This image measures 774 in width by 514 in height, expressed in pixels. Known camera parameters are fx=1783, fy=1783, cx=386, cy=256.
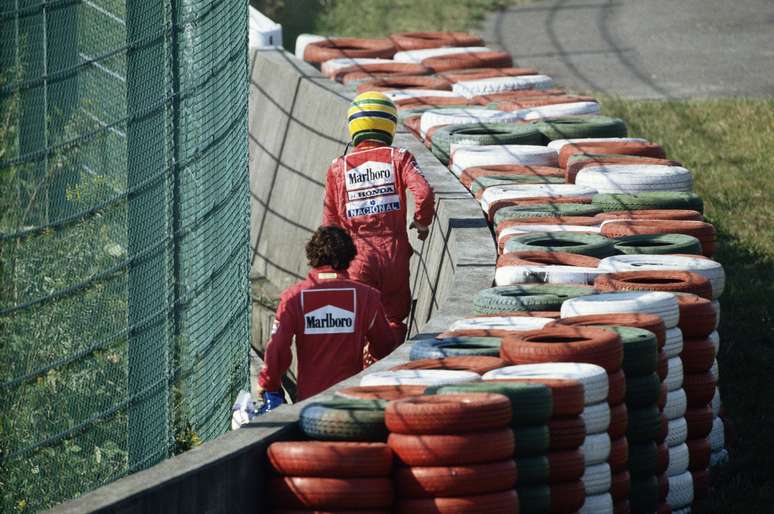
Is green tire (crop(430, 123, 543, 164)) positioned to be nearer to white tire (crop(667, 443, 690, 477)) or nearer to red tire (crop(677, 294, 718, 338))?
red tire (crop(677, 294, 718, 338))

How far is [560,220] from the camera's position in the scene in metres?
10.8

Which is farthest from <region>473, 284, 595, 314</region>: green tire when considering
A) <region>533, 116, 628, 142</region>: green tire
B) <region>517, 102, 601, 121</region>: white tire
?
<region>517, 102, 601, 121</region>: white tire

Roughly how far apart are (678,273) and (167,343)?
2904 millimetres

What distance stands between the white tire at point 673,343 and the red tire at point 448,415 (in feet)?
7.07

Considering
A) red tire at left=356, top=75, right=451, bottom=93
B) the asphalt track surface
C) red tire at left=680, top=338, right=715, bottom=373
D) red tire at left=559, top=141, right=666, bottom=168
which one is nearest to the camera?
red tire at left=680, top=338, right=715, bottom=373

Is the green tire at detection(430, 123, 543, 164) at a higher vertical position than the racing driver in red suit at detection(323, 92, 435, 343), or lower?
lower

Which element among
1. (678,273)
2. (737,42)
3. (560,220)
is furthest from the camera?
(737,42)

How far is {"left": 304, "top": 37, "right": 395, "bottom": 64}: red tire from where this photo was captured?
17172 millimetres

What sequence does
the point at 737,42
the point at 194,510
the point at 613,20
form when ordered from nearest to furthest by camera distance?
the point at 194,510 < the point at 737,42 < the point at 613,20

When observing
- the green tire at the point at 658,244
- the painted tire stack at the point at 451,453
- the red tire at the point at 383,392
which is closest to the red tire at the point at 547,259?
the green tire at the point at 658,244

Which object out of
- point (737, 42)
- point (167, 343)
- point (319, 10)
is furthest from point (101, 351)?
point (319, 10)

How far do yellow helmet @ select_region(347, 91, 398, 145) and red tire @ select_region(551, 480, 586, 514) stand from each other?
12.6 feet

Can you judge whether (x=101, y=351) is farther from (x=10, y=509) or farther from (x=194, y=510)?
(x=194, y=510)

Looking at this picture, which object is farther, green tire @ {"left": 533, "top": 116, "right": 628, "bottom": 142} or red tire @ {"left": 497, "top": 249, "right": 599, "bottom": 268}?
green tire @ {"left": 533, "top": 116, "right": 628, "bottom": 142}
